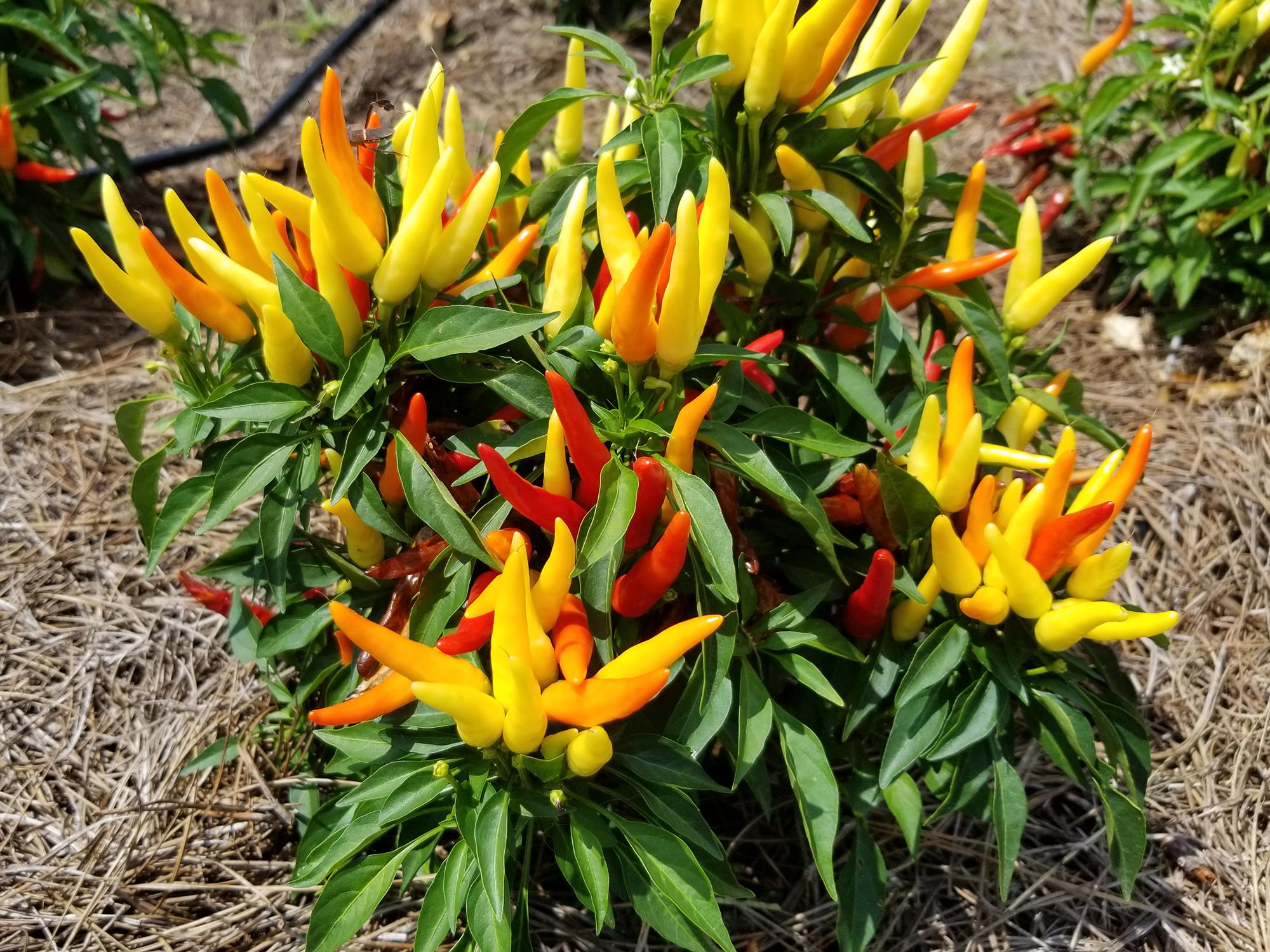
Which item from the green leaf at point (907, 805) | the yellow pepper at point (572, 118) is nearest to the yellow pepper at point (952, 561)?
the green leaf at point (907, 805)

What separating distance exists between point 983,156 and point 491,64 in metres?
2.46

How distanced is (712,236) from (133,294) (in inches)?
33.0

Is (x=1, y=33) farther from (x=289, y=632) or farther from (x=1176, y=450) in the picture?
(x=1176, y=450)

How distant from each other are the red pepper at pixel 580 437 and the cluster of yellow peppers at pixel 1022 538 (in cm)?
49

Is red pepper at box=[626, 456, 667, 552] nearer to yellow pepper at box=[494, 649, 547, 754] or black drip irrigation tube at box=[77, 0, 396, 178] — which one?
yellow pepper at box=[494, 649, 547, 754]

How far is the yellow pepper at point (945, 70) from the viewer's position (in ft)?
5.43

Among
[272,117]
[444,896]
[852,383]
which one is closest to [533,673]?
[444,896]

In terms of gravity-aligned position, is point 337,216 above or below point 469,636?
above

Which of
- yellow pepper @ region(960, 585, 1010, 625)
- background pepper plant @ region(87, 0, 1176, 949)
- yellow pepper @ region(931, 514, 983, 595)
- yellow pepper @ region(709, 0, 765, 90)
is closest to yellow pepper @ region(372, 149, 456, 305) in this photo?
background pepper plant @ region(87, 0, 1176, 949)

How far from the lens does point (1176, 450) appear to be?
9.53ft

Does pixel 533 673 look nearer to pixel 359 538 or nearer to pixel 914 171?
pixel 359 538

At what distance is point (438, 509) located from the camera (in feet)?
4.27

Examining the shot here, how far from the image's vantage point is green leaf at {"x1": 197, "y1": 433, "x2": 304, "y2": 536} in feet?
4.23

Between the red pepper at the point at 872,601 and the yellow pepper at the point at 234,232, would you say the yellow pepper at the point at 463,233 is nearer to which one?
the yellow pepper at the point at 234,232
